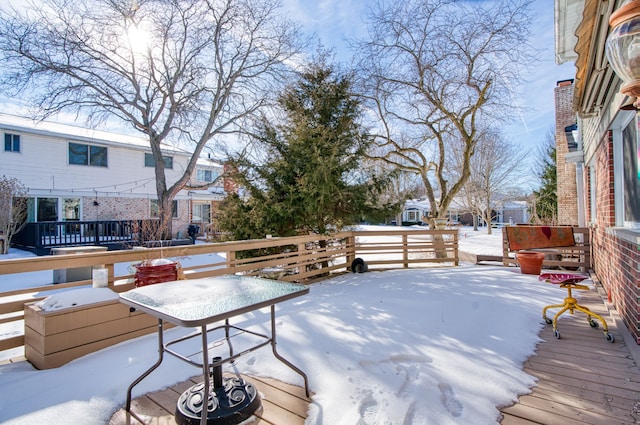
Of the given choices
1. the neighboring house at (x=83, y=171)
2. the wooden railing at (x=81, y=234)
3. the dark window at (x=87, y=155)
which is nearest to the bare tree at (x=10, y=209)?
the wooden railing at (x=81, y=234)

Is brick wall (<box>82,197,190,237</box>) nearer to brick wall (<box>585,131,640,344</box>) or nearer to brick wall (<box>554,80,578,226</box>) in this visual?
brick wall (<box>554,80,578,226</box>)

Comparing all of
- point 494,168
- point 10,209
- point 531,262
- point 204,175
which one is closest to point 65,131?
point 10,209

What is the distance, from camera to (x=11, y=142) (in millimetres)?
12461

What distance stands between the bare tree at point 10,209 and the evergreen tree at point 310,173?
809 centimetres

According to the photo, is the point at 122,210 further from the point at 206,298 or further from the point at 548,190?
the point at 548,190

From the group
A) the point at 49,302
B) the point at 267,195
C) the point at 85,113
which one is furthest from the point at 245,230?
the point at 85,113

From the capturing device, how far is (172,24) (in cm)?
1176

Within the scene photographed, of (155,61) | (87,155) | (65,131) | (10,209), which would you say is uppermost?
(155,61)

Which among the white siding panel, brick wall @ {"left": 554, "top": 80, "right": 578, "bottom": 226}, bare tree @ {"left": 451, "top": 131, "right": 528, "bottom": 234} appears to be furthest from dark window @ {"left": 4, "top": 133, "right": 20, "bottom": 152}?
bare tree @ {"left": 451, "top": 131, "right": 528, "bottom": 234}

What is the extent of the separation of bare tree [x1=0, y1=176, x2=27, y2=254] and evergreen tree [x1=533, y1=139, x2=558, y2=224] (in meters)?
20.7

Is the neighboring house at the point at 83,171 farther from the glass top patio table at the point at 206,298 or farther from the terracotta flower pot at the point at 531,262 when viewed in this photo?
the glass top patio table at the point at 206,298

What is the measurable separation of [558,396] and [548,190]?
18.7 m

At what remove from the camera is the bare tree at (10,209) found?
34.3 feet

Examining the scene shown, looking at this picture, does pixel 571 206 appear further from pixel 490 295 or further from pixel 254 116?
pixel 254 116
